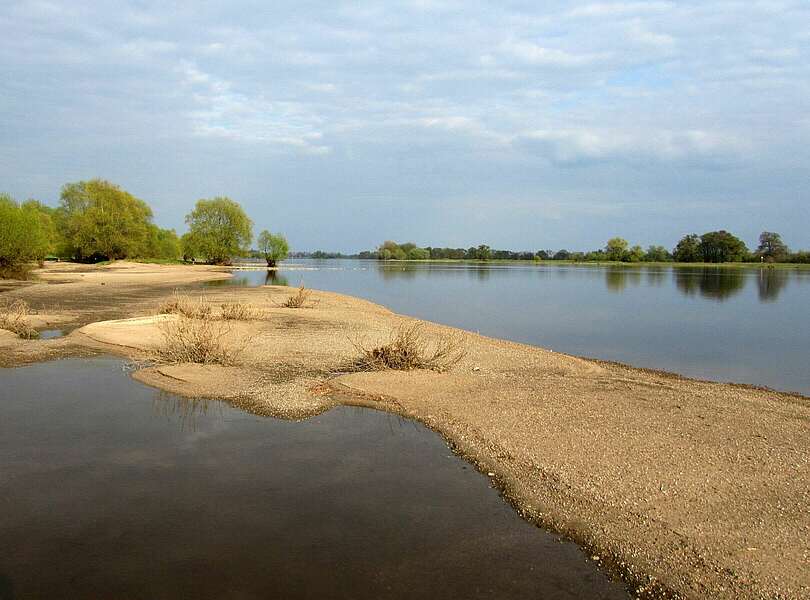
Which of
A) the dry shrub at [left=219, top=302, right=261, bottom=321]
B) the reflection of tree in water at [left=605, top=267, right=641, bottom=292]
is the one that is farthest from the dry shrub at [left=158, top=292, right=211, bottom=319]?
the reflection of tree in water at [left=605, top=267, right=641, bottom=292]

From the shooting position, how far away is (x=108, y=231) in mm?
66750

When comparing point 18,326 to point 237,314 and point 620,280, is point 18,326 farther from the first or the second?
point 620,280

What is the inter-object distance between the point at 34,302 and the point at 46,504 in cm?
2403

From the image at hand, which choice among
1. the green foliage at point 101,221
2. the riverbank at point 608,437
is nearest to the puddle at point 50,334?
the riverbank at point 608,437

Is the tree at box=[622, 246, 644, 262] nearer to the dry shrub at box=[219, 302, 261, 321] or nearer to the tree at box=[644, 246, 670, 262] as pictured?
the tree at box=[644, 246, 670, 262]

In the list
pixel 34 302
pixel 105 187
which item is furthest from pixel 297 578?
pixel 105 187

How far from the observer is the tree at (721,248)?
443ft

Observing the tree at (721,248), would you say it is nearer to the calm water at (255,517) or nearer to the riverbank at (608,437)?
the riverbank at (608,437)

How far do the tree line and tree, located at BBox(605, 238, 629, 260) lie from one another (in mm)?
106647

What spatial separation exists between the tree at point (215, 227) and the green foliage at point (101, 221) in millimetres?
8638

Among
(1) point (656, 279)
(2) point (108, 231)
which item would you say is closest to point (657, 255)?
(1) point (656, 279)

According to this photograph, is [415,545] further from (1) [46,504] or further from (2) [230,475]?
(1) [46,504]

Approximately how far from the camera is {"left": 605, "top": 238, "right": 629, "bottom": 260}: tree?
163250 millimetres

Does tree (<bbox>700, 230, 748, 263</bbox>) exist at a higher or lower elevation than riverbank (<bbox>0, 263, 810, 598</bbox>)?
higher
